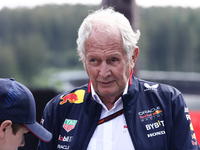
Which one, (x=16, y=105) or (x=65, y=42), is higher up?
(x=16, y=105)

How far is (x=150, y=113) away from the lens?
2180mm

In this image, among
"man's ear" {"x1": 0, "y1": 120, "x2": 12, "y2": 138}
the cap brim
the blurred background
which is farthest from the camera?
the blurred background

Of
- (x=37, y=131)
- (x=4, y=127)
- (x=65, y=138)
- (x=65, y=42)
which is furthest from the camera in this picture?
(x=65, y=42)

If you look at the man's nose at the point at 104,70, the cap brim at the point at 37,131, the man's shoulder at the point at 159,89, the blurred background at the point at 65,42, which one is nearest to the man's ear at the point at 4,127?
the cap brim at the point at 37,131

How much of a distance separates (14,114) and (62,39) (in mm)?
12197

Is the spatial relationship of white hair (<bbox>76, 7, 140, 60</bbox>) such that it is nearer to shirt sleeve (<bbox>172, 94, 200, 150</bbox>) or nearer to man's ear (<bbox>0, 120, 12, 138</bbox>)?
shirt sleeve (<bbox>172, 94, 200, 150</bbox>)

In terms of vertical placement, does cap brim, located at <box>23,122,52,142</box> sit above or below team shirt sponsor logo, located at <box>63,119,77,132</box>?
above

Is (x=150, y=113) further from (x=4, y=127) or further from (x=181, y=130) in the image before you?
(x=4, y=127)

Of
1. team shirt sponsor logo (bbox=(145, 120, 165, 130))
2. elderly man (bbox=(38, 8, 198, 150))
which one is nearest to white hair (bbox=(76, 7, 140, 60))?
elderly man (bbox=(38, 8, 198, 150))

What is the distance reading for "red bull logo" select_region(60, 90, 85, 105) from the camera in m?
2.35

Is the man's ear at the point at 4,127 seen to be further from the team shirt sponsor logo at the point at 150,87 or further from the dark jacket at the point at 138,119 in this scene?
the team shirt sponsor logo at the point at 150,87

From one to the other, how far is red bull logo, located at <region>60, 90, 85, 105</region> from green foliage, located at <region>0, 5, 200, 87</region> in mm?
10593

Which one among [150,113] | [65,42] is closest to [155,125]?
[150,113]

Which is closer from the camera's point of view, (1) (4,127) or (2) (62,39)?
(1) (4,127)
